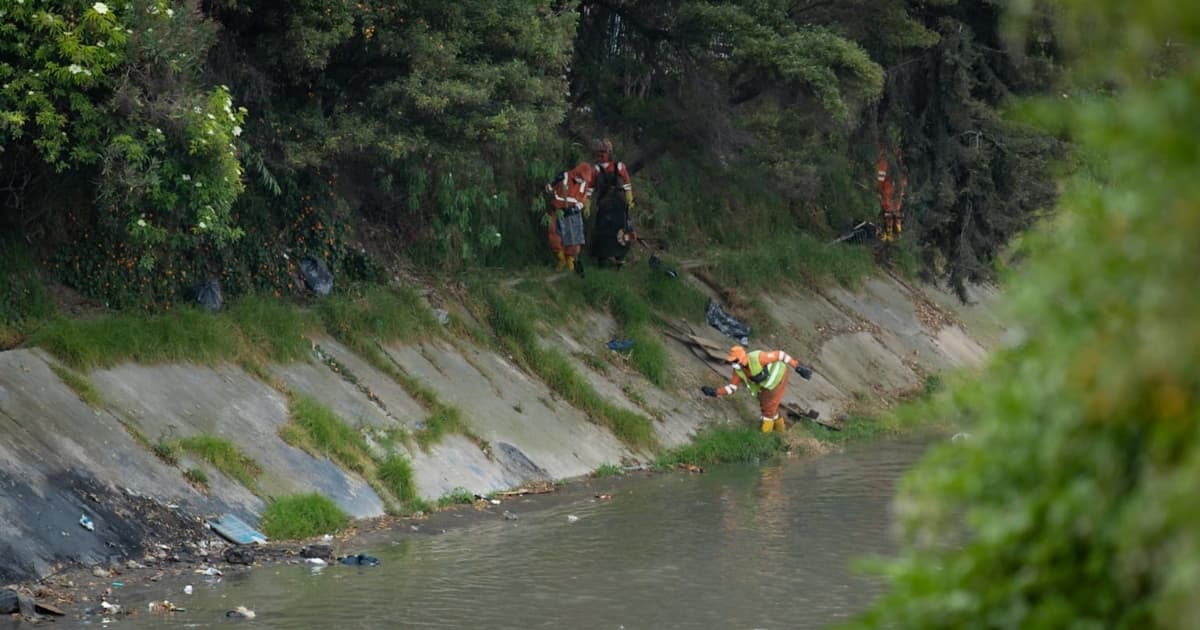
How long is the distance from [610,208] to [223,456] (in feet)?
38.4

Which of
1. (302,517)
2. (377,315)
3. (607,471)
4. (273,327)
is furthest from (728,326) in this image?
(302,517)

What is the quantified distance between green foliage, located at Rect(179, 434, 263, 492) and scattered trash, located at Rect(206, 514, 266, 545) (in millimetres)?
785

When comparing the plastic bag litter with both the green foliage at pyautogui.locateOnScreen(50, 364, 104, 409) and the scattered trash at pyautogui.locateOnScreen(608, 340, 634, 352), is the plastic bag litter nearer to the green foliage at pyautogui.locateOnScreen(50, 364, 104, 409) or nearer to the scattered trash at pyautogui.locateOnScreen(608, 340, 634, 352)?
the green foliage at pyautogui.locateOnScreen(50, 364, 104, 409)

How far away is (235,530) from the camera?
15969 millimetres

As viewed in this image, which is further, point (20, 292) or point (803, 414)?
point (803, 414)

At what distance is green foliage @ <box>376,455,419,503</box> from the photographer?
1856 cm

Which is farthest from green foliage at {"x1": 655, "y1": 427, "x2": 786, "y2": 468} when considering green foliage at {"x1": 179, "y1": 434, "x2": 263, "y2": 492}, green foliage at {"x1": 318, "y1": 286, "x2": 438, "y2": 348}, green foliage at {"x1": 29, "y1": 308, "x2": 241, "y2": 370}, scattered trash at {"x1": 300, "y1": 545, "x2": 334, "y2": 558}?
scattered trash at {"x1": 300, "y1": 545, "x2": 334, "y2": 558}

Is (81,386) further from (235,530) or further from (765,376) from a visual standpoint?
(765,376)

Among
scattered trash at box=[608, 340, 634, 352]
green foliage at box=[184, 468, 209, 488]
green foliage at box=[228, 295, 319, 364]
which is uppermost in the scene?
green foliage at box=[228, 295, 319, 364]

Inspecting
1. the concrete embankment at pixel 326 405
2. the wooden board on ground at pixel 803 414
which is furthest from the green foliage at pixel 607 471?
the wooden board on ground at pixel 803 414

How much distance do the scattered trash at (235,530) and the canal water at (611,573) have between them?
789mm

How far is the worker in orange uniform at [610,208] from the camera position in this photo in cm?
2723

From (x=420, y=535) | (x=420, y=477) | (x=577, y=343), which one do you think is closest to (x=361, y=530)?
(x=420, y=535)

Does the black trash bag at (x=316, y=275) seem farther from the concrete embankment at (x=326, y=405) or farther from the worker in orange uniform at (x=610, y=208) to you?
the worker in orange uniform at (x=610, y=208)
